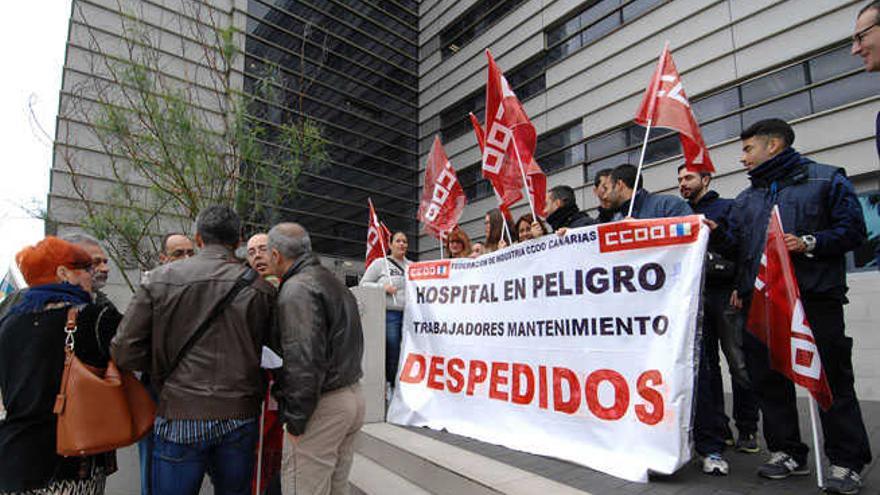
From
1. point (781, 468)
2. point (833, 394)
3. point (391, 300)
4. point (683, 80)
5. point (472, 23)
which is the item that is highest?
point (472, 23)

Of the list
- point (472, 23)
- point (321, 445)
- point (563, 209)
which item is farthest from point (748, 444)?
point (472, 23)

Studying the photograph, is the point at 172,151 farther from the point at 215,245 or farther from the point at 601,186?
the point at 601,186

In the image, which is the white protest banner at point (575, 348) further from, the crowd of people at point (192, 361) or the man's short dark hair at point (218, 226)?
the man's short dark hair at point (218, 226)

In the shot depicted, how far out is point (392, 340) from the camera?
500cm

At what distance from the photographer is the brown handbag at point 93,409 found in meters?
1.82

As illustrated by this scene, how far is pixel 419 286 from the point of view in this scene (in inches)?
187

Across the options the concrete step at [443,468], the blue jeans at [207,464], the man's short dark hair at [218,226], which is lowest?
the concrete step at [443,468]

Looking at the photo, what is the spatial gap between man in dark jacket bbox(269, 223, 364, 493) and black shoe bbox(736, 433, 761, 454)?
2794mm

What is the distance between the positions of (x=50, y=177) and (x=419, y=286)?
Result: 14.4 m

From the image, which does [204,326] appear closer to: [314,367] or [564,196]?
[314,367]

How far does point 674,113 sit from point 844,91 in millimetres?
7111

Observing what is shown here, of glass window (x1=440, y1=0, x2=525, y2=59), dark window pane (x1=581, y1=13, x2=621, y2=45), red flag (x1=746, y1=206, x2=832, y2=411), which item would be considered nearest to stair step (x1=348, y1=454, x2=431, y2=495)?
red flag (x1=746, y1=206, x2=832, y2=411)

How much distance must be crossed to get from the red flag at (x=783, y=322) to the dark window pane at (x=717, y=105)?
27.8 ft

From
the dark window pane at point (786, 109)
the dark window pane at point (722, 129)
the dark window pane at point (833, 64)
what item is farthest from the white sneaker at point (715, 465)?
the dark window pane at point (722, 129)
